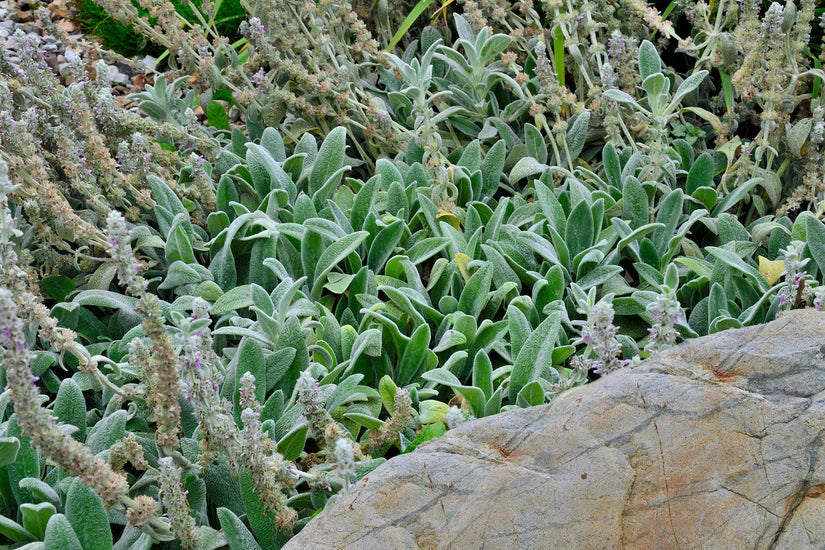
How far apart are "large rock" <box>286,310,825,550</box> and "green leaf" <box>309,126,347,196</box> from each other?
187cm

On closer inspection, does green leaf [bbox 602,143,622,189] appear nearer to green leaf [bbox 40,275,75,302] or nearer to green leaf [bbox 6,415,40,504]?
green leaf [bbox 40,275,75,302]

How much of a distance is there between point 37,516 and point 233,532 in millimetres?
439

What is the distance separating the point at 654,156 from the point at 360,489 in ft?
6.73

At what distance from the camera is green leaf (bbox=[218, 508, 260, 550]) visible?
180 centimetres

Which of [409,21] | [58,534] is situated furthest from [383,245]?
[409,21]

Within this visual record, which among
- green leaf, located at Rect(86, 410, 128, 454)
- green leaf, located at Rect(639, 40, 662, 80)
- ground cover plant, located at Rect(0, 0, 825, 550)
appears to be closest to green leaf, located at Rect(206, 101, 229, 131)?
ground cover plant, located at Rect(0, 0, 825, 550)

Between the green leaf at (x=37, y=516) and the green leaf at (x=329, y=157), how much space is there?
1.77 m

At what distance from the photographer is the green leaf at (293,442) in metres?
2.04

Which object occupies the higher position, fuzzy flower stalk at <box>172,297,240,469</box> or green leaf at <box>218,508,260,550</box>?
fuzzy flower stalk at <box>172,297,240,469</box>

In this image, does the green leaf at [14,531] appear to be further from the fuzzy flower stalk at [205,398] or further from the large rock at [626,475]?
the large rock at [626,475]

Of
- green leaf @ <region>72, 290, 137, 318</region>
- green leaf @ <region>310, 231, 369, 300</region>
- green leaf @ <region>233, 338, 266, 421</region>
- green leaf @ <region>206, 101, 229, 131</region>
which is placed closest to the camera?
green leaf @ <region>233, 338, 266, 421</region>

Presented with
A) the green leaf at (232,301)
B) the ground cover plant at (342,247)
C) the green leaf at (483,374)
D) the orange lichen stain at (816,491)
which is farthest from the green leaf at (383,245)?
the orange lichen stain at (816,491)

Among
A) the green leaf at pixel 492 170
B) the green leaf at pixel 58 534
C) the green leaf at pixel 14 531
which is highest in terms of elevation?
the green leaf at pixel 492 170

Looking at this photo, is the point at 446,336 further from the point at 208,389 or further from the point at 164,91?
the point at 164,91
